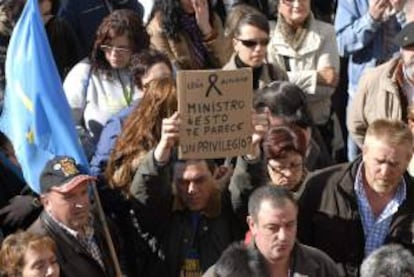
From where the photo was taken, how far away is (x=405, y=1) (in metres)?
8.42

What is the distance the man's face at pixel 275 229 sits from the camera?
594cm

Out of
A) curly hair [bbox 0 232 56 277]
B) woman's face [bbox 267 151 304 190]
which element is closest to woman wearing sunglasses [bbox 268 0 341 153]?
woman's face [bbox 267 151 304 190]

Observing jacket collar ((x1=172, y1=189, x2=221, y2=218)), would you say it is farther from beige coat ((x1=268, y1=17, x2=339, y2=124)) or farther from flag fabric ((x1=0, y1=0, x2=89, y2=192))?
beige coat ((x1=268, y1=17, x2=339, y2=124))

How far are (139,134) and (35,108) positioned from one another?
0.63 meters

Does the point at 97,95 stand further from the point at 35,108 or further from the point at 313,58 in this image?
the point at 313,58

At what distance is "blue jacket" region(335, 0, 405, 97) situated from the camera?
28.5ft

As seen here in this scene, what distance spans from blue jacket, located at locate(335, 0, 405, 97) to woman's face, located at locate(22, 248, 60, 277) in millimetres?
3551

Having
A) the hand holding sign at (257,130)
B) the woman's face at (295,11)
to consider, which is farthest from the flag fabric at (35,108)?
the woman's face at (295,11)

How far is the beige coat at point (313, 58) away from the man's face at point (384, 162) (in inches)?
84.1

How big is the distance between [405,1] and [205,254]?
2.84 metres

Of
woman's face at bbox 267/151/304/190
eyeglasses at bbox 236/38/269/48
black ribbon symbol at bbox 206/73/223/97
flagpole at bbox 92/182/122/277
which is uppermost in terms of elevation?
black ribbon symbol at bbox 206/73/223/97

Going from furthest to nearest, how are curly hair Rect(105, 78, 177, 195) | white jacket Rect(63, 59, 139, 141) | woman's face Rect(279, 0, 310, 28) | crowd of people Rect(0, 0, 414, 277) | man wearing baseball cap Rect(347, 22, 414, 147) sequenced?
woman's face Rect(279, 0, 310, 28) < white jacket Rect(63, 59, 139, 141) < man wearing baseball cap Rect(347, 22, 414, 147) < curly hair Rect(105, 78, 177, 195) < crowd of people Rect(0, 0, 414, 277)

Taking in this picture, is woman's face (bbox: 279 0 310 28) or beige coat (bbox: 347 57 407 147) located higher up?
woman's face (bbox: 279 0 310 28)

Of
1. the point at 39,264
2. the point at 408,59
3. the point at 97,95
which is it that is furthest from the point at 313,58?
the point at 39,264
